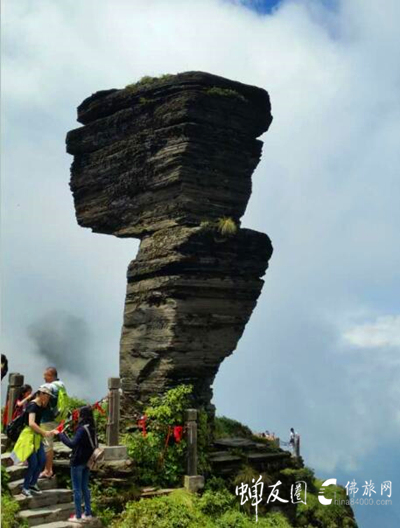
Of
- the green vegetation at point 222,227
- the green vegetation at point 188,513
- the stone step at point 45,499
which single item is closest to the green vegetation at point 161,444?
the green vegetation at point 188,513

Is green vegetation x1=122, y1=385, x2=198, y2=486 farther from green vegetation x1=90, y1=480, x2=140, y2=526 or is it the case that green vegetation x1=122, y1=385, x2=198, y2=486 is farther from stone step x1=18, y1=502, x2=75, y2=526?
stone step x1=18, y1=502, x2=75, y2=526

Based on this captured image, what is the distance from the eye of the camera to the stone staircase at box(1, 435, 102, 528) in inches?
449

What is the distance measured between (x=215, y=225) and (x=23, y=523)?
1001cm

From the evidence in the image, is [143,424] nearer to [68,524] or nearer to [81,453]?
[68,524]

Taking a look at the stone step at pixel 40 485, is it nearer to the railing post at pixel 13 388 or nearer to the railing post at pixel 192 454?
the railing post at pixel 13 388

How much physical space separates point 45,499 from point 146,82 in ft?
43.5

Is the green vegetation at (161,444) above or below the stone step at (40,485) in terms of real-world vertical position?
above

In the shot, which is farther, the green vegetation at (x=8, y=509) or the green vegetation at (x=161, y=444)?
the green vegetation at (x=161, y=444)

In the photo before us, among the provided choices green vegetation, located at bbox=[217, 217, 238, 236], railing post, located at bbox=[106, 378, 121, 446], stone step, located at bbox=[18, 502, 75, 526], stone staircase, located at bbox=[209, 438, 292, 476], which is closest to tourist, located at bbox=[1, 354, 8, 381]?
railing post, located at bbox=[106, 378, 121, 446]

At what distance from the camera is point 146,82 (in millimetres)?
19344

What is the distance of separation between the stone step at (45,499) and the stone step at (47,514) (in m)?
0.11

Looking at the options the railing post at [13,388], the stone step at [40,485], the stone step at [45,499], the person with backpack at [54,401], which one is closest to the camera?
the stone step at [45,499]

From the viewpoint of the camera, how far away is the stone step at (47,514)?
37.2 ft

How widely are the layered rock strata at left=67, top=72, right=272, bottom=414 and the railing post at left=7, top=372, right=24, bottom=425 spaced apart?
12.4ft
